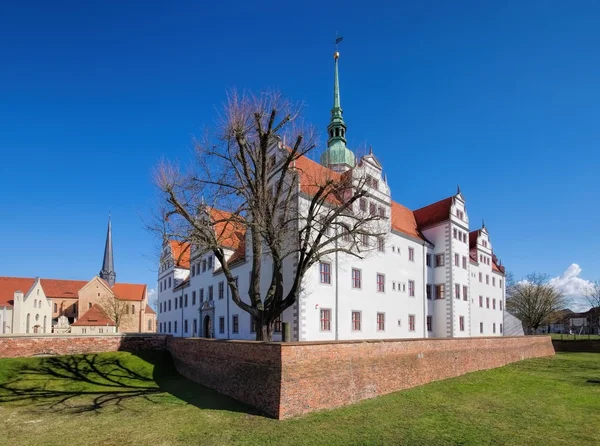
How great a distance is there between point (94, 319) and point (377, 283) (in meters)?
50.4

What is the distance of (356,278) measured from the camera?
26.4 m

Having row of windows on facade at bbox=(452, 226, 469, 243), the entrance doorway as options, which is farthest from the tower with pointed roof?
the entrance doorway

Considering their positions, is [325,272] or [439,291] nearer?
[325,272]

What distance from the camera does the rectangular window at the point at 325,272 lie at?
2412 centimetres

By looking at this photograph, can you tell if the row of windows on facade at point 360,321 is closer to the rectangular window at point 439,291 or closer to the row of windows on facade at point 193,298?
the rectangular window at point 439,291

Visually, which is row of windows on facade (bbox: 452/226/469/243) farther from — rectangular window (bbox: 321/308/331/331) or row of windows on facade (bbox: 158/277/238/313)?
row of windows on facade (bbox: 158/277/238/313)

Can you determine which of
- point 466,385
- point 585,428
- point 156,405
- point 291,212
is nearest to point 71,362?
point 156,405

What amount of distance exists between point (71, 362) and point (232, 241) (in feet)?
42.8

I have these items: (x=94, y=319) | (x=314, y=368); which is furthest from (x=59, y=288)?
(x=314, y=368)

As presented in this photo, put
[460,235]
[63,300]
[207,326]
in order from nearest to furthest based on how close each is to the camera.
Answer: [207,326] → [460,235] → [63,300]

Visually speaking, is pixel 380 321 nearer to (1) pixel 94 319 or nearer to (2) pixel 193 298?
(2) pixel 193 298

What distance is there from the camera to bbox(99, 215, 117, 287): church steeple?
259ft

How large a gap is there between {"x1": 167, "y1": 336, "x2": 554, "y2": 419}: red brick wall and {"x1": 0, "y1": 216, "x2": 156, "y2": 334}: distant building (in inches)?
1731

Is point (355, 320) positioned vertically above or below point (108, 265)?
below
